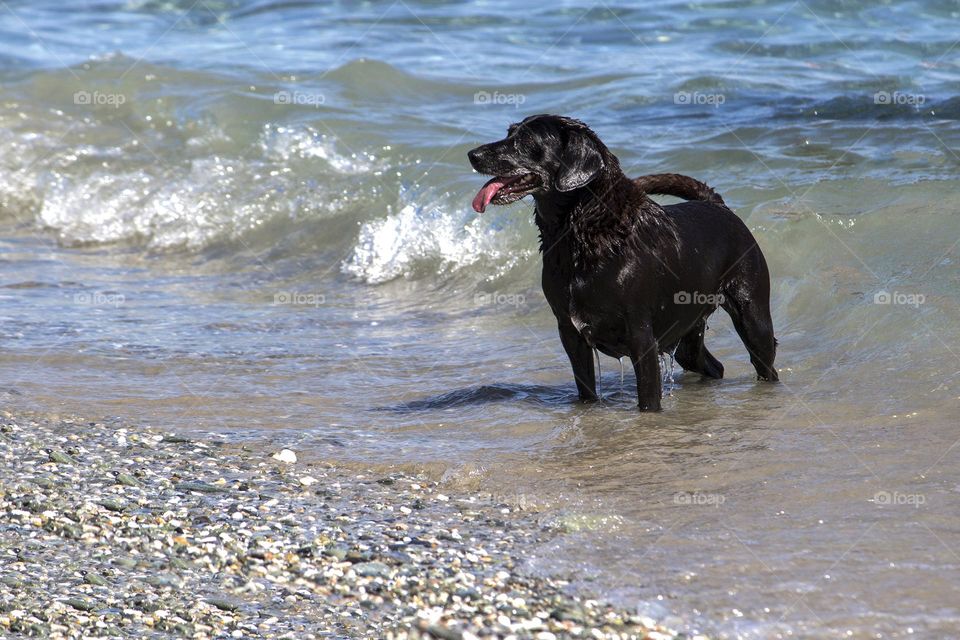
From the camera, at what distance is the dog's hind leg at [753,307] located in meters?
6.21

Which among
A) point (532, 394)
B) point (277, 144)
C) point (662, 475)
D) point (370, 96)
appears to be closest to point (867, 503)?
point (662, 475)

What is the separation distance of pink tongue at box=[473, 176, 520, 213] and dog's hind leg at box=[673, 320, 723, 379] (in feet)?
4.54

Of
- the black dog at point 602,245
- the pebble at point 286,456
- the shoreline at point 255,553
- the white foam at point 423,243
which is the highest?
the black dog at point 602,245

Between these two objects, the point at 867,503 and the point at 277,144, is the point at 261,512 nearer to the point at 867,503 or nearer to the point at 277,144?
the point at 867,503

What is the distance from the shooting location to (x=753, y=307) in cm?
623

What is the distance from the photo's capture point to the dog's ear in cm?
552

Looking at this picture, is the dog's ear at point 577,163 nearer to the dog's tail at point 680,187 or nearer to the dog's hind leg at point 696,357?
the dog's tail at point 680,187

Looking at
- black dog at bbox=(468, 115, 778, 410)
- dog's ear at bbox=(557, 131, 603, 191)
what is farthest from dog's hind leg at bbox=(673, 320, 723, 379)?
dog's ear at bbox=(557, 131, 603, 191)

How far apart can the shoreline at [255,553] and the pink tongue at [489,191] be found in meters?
1.32

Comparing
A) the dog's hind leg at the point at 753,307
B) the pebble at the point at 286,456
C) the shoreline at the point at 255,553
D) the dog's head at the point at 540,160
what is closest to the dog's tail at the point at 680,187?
the dog's hind leg at the point at 753,307

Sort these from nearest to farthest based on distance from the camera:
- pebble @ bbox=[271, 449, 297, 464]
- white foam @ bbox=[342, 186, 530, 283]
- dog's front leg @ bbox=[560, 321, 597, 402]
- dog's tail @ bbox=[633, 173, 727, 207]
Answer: pebble @ bbox=[271, 449, 297, 464]
dog's front leg @ bbox=[560, 321, 597, 402]
dog's tail @ bbox=[633, 173, 727, 207]
white foam @ bbox=[342, 186, 530, 283]

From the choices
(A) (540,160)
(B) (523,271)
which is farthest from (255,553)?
(B) (523,271)

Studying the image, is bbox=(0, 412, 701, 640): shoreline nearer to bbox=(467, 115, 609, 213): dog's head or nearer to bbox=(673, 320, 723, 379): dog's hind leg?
bbox=(467, 115, 609, 213): dog's head

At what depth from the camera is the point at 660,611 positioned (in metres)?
3.82
